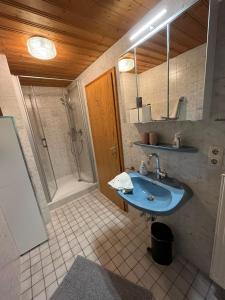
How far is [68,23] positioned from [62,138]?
7.81 ft

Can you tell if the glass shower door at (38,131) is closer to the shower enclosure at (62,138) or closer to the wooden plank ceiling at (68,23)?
the shower enclosure at (62,138)

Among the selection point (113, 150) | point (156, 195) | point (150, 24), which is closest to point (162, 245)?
point (156, 195)

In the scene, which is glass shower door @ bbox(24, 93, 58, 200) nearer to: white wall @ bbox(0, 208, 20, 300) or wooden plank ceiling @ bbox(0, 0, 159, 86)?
wooden plank ceiling @ bbox(0, 0, 159, 86)

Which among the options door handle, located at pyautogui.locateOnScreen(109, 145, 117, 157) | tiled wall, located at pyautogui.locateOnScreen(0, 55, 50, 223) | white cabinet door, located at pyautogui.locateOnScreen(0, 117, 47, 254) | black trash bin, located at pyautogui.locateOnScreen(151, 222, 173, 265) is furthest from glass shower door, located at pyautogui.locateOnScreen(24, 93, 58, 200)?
black trash bin, located at pyautogui.locateOnScreen(151, 222, 173, 265)

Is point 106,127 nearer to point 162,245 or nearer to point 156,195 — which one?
point 156,195

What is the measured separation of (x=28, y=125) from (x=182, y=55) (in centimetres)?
198

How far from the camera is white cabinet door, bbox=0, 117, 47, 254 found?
137 centimetres

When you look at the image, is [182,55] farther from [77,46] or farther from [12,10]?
[12,10]

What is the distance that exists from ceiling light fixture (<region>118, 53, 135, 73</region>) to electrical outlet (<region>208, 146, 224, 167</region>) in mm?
1050

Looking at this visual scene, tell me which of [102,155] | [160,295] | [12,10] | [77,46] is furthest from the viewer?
[102,155]

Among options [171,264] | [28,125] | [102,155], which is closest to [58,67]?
[28,125]

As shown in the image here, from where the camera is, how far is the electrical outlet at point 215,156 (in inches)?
34.2

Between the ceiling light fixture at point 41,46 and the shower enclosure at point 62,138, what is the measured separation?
111 centimetres

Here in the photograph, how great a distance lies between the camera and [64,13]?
1004 mm
